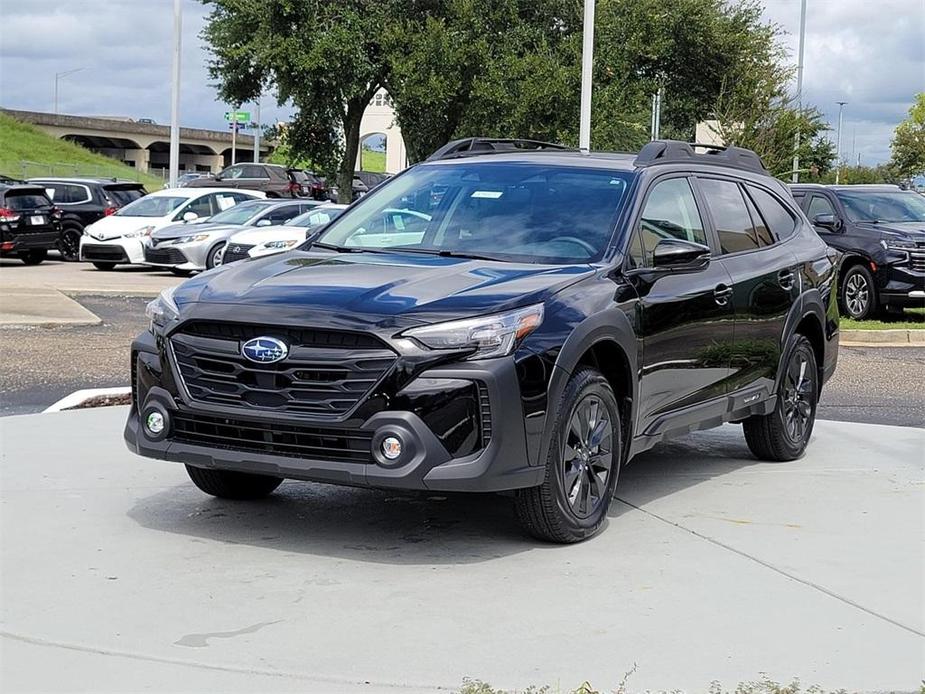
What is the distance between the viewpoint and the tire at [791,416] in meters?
8.37

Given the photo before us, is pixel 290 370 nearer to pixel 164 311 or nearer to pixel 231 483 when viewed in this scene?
pixel 164 311

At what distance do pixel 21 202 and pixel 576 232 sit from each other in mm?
Result: 23829

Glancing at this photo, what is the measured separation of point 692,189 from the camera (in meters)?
7.60

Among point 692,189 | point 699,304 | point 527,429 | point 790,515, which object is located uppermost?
point 692,189

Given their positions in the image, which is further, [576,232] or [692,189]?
[692,189]

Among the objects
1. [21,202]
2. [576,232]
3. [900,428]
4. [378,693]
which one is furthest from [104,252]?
[378,693]

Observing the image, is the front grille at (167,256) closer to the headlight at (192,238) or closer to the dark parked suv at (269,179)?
the headlight at (192,238)

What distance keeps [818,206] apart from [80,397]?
12.3 meters

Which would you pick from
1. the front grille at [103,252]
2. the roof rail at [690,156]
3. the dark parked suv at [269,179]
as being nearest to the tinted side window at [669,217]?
the roof rail at [690,156]

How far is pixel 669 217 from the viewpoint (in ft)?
23.8

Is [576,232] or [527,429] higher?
[576,232]

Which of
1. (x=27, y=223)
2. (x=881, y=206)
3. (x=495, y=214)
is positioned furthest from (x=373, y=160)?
(x=495, y=214)

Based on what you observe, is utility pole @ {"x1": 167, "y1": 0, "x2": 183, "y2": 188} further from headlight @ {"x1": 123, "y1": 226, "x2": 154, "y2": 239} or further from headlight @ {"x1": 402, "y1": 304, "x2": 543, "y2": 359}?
headlight @ {"x1": 402, "y1": 304, "x2": 543, "y2": 359}

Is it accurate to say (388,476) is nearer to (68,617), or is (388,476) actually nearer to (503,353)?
Result: (503,353)
